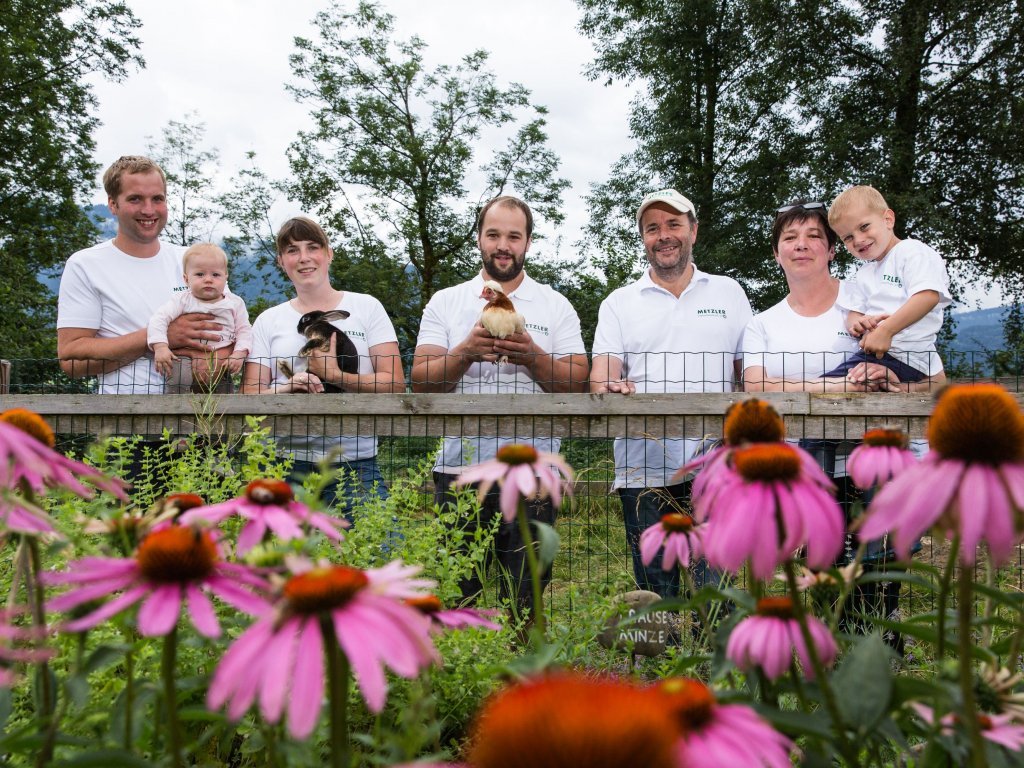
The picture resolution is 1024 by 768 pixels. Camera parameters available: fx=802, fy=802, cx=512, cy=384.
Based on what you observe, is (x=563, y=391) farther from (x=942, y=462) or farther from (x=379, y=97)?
(x=379, y=97)

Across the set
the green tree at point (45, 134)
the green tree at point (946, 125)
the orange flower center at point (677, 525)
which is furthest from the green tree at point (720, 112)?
the orange flower center at point (677, 525)

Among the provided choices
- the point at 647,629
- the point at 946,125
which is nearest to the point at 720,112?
the point at 946,125

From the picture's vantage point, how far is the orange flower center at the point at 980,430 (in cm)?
57

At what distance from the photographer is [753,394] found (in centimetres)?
299

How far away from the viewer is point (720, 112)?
17.5 metres

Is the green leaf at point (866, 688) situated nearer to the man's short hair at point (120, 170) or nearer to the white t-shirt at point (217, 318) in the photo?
the white t-shirt at point (217, 318)

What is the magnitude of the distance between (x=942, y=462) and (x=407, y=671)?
1.34 feet

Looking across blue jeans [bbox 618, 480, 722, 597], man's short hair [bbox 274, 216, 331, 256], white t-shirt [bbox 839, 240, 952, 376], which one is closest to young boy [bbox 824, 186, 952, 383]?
white t-shirt [bbox 839, 240, 952, 376]

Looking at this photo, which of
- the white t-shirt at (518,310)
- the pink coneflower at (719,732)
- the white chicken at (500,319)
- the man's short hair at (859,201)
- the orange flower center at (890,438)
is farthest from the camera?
the man's short hair at (859,201)

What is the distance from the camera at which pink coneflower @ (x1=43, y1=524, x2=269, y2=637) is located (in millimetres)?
557

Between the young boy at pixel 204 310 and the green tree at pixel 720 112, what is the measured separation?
12.7 metres

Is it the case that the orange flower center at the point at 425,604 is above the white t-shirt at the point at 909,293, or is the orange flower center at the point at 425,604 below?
below

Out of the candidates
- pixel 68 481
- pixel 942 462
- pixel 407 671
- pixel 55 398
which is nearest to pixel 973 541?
pixel 942 462

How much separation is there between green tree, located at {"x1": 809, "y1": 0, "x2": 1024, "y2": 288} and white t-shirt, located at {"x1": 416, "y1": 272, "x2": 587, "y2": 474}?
38.9ft
